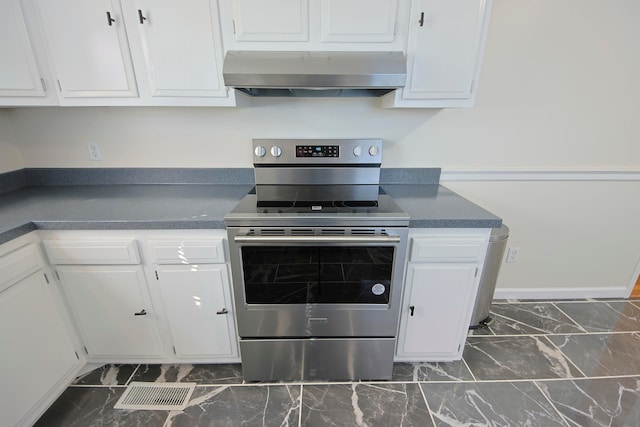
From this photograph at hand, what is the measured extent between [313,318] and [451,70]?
1.44 meters

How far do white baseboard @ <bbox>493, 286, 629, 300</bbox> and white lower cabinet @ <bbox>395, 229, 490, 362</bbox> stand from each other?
38.4 inches

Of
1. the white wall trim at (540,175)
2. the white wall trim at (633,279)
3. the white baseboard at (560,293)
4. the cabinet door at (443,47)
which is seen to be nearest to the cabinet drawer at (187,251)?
the cabinet door at (443,47)

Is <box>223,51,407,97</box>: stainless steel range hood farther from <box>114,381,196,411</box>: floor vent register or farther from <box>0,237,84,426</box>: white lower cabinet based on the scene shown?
<box>114,381,196,411</box>: floor vent register

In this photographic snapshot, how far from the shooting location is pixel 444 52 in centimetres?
141

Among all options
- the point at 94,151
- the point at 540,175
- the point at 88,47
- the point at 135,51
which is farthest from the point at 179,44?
the point at 540,175

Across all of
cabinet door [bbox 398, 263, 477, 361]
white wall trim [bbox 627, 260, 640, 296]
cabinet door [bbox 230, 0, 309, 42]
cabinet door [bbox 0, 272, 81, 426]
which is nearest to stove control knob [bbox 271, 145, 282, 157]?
cabinet door [bbox 230, 0, 309, 42]

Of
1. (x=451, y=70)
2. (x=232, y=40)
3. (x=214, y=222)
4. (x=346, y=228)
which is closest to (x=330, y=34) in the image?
(x=232, y=40)

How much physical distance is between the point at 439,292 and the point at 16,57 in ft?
7.83

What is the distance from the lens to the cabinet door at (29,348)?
118 centimetres

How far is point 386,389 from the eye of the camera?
154cm

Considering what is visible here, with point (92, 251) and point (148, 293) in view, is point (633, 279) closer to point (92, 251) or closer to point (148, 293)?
point (148, 293)

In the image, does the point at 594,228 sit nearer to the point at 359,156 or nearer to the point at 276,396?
the point at 359,156

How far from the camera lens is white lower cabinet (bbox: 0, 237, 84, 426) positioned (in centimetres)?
117

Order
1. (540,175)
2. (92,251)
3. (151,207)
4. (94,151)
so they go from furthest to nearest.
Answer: (540,175) < (94,151) < (151,207) < (92,251)
